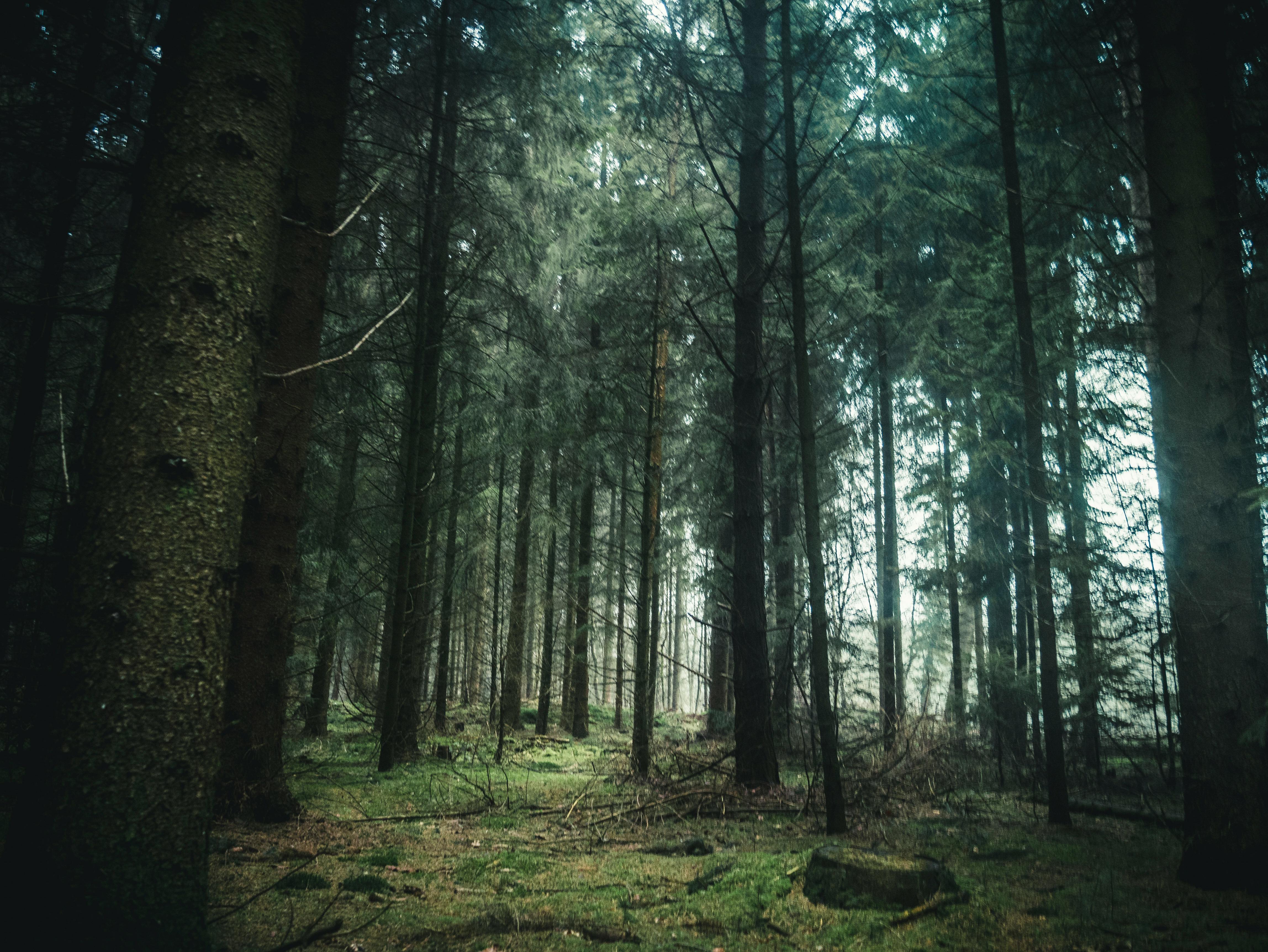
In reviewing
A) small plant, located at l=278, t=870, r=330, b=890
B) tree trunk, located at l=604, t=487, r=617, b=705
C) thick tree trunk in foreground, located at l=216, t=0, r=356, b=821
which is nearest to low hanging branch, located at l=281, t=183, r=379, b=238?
thick tree trunk in foreground, located at l=216, t=0, r=356, b=821

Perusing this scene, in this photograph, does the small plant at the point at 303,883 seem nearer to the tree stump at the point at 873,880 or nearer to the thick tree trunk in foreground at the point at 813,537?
the tree stump at the point at 873,880

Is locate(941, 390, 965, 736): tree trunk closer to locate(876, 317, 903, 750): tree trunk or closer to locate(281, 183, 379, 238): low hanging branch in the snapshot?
locate(876, 317, 903, 750): tree trunk

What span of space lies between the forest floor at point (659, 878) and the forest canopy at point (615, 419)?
0.27 feet

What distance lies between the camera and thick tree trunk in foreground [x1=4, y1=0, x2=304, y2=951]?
199cm

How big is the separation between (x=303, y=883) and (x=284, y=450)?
3279mm

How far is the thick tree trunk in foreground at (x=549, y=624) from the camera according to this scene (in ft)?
49.3

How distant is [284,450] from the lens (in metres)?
5.51

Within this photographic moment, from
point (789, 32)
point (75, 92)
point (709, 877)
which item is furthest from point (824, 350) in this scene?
point (75, 92)

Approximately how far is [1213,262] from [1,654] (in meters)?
12.4

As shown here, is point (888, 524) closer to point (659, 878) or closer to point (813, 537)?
point (813, 537)

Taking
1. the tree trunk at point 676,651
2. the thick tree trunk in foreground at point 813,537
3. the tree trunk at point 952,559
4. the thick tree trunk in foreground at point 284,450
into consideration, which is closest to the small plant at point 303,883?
the thick tree trunk in foreground at point 284,450

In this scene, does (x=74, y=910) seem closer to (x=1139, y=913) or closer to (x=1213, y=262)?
(x=1139, y=913)

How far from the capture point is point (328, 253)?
5.80m

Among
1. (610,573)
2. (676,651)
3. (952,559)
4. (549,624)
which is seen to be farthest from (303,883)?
(676,651)
